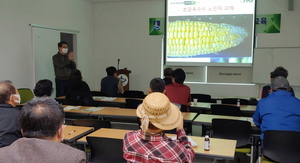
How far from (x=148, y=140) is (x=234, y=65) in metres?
6.20

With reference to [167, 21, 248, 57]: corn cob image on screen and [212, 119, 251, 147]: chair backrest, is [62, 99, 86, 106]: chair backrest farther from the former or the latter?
[167, 21, 248, 57]: corn cob image on screen

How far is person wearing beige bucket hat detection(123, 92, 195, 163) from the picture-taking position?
175cm

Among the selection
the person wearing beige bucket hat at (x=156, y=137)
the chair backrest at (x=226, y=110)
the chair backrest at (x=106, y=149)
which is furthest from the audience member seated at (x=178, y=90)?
the person wearing beige bucket hat at (x=156, y=137)

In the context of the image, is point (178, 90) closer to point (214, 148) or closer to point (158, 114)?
point (214, 148)

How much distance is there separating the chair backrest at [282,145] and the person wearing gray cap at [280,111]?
0.23 meters

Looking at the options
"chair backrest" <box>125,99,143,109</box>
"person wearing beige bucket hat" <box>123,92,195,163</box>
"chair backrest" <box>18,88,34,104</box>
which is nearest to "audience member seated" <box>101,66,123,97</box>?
"chair backrest" <box>125,99,143,109</box>

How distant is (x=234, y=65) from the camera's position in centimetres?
748

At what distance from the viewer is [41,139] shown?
1.20 meters

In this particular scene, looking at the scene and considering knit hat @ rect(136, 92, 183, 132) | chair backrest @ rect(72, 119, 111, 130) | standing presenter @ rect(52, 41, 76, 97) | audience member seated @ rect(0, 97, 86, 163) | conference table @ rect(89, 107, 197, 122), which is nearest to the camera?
audience member seated @ rect(0, 97, 86, 163)

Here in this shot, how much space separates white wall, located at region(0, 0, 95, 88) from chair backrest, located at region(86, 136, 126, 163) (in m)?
3.95

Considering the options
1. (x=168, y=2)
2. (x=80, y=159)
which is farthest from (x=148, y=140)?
(x=168, y=2)

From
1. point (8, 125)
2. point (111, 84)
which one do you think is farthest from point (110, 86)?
point (8, 125)

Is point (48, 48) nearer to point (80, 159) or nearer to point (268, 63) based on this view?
point (268, 63)

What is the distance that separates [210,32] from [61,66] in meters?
4.12
